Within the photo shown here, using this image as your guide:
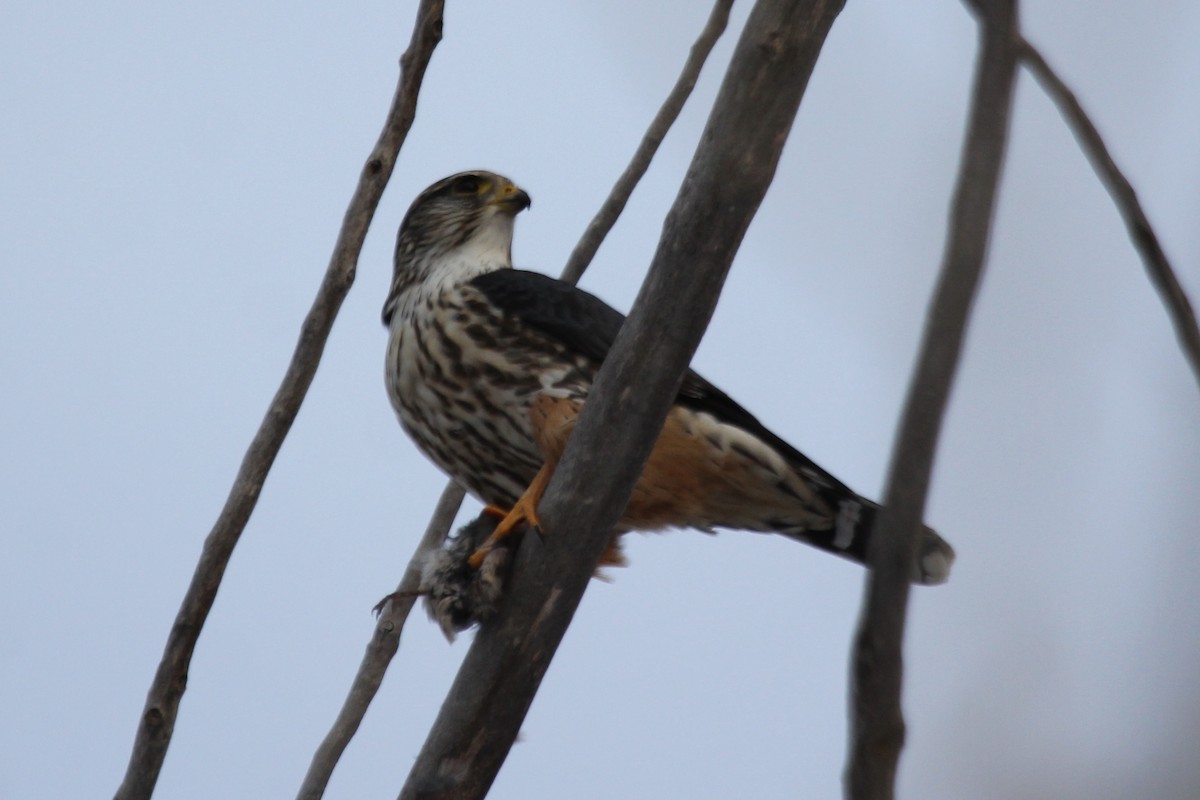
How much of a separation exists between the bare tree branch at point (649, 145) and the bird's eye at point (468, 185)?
0.76 meters

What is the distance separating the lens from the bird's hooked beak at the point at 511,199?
3.93 metres

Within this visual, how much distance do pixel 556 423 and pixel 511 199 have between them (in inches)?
52.3

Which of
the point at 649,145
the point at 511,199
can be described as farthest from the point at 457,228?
the point at 649,145

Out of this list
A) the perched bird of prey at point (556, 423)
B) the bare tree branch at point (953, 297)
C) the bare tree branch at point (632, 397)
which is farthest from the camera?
the perched bird of prey at point (556, 423)

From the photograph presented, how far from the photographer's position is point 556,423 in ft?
9.20

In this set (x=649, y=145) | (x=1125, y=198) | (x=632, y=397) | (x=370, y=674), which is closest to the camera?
(x=1125, y=198)

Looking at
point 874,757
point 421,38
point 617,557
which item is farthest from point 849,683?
point 617,557

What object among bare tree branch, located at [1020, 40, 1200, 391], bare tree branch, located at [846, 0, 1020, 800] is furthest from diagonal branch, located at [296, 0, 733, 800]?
bare tree branch, located at [846, 0, 1020, 800]

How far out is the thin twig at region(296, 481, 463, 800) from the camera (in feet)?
8.38

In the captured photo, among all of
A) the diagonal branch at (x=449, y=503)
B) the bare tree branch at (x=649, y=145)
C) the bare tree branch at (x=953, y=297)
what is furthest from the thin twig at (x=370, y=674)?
the bare tree branch at (x=953, y=297)

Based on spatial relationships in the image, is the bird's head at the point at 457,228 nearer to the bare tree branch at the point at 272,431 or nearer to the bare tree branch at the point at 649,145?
the bare tree branch at the point at 649,145

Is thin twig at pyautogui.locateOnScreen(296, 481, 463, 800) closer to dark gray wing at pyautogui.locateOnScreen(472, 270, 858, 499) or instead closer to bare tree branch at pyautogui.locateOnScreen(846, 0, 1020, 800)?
dark gray wing at pyautogui.locateOnScreen(472, 270, 858, 499)

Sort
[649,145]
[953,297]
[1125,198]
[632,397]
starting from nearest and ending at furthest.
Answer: [953,297] → [1125,198] → [632,397] → [649,145]

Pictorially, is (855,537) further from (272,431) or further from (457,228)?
(457,228)
